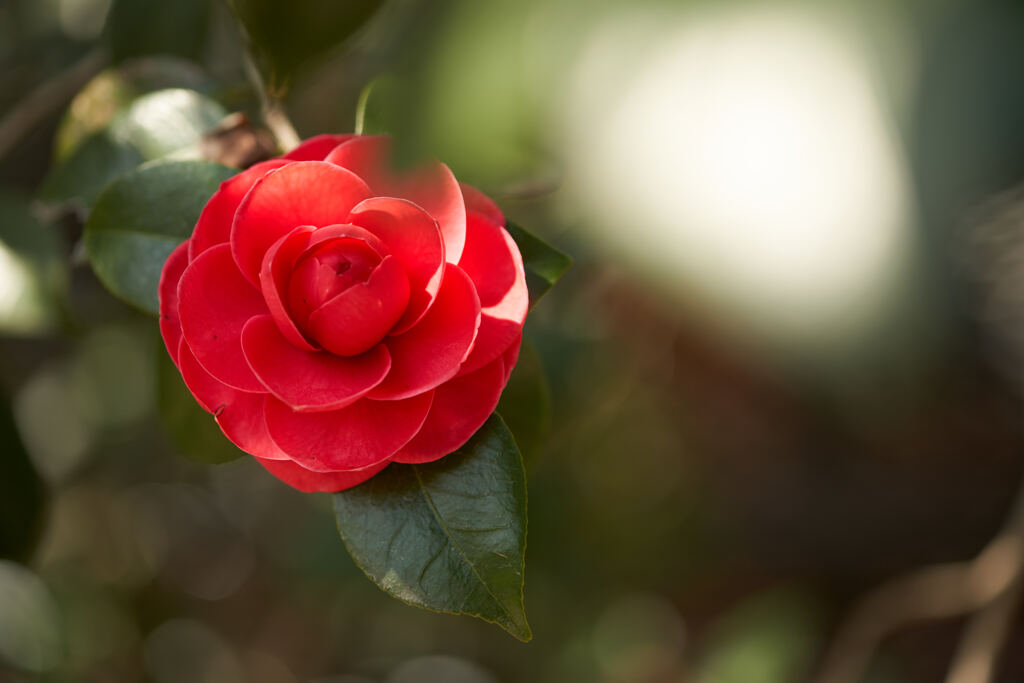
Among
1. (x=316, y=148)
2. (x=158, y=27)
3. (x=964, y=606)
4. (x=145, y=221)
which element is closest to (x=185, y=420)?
(x=145, y=221)

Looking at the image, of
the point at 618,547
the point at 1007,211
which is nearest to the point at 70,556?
the point at 618,547

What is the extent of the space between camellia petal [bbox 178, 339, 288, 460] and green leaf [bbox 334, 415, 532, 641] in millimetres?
70

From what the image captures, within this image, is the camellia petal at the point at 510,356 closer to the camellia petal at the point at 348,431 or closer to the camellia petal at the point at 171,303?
the camellia petal at the point at 348,431

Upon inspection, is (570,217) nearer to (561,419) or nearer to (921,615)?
(561,419)

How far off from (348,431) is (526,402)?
189mm

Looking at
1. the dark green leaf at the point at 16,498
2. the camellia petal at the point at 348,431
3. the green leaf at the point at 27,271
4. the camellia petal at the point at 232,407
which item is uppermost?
the camellia petal at the point at 348,431

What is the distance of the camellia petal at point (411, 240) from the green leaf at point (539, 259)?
0.08m

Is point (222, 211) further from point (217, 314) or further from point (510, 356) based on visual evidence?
point (510, 356)

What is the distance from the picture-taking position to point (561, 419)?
110 cm

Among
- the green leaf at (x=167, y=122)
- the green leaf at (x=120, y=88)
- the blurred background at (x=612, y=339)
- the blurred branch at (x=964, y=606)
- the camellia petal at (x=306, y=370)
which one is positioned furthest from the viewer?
the blurred branch at (x=964, y=606)

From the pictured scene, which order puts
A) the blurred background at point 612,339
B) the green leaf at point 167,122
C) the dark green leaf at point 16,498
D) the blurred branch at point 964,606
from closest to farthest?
the blurred background at point 612,339
the green leaf at point 167,122
the dark green leaf at point 16,498
the blurred branch at point 964,606

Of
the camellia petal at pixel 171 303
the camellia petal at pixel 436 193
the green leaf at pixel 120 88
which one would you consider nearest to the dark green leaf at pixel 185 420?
the camellia petal at pixel 171 303

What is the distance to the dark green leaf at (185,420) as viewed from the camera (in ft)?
1.96

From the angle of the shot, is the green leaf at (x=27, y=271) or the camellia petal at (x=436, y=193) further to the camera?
the green leaf at (x=27, y=271)
